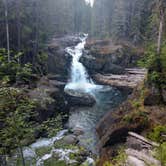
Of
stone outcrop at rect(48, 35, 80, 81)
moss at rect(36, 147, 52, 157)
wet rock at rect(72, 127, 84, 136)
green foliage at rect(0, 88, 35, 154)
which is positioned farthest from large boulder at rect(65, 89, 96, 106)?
green foliage at rect(0, 88, 35, 154)

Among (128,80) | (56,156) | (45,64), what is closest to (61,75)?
(45,64)

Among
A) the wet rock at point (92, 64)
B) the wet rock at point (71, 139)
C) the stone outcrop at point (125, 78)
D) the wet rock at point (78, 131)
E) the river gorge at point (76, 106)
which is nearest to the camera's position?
the river gorge at point (76, 106)

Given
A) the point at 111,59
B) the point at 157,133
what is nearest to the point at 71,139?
the point at 157,133

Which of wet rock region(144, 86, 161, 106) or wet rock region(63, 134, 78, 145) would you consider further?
wet rock region(144, 86, 161, 106)

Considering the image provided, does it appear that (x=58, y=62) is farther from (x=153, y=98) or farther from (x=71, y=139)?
(x=153, y=98)

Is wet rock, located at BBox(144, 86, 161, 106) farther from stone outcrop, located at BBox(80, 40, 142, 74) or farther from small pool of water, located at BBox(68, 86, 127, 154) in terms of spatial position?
stone outcrop, located at BBox(80, 40, 142, 74)

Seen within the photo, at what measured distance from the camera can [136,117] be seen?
1344 cm

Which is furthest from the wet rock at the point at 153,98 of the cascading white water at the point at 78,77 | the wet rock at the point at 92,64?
the wet rock at the point at 92,64

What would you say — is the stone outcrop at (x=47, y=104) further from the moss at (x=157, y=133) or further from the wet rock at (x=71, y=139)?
the moss at (x=157, y=133)

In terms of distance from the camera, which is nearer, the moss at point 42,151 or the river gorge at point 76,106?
the moss at point 42,151

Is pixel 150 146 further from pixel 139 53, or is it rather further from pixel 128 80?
pixel 139 53

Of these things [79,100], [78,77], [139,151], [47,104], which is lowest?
[79,100]

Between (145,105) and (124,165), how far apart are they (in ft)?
25.1

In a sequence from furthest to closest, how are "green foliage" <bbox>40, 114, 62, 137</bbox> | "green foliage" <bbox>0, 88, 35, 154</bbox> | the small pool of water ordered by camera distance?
the small pool of water, "green foliage" <bbox>40, 114, 62, 137</bbox>, "green foliage" <bbox>0, 88, 35, 154</bbox>
